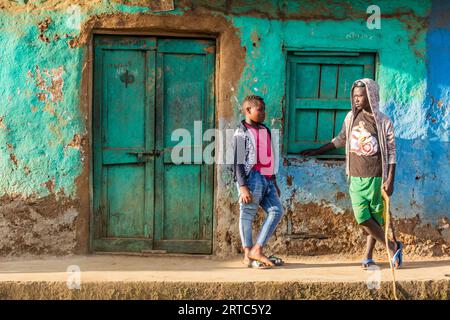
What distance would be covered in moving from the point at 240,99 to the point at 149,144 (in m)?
0.96

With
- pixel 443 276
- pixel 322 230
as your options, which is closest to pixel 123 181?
pixel 322 230

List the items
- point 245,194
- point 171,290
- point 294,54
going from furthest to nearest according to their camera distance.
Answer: point 294,54, point 245,194, point 171,290

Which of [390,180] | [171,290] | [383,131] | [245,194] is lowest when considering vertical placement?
[171,290]

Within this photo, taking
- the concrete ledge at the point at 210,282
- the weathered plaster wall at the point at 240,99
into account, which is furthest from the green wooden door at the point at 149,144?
the concrete ledge at the point at 210,282

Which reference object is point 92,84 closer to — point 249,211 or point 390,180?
point 249,211

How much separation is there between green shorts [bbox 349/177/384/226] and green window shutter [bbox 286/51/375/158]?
0.82m

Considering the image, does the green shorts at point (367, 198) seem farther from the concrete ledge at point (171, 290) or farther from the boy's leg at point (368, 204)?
the concrete ledge at point (171, 290)

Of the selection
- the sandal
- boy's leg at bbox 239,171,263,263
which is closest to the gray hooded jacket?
boy's leg at bbox 239,171,263,263

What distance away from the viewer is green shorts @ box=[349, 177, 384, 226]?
642 centimetres

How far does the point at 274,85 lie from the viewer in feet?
22.9

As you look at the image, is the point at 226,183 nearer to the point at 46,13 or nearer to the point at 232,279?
the point at 232,279

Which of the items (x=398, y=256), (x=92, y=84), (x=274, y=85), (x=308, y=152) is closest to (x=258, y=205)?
(x=308, y=152)

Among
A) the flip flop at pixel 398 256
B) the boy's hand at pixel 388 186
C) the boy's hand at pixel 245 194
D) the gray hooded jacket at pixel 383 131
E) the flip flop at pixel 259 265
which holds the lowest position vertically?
the flip flop at pixel 259 265

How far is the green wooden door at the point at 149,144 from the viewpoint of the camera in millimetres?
7004
